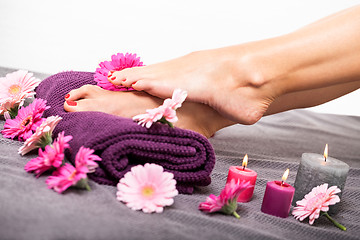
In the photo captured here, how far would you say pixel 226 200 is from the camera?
2.64ft

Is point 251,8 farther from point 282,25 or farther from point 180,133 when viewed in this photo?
point 180,133

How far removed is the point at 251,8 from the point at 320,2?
18.6 inches

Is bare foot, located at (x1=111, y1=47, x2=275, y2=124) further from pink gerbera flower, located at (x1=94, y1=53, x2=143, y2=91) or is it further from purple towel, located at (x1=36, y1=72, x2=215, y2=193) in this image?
purple towel, located at (x1=36, y1=72, x2=215, y2=193)

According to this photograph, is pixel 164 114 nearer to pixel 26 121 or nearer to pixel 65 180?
pixel 65 180

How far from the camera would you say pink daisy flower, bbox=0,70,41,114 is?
1.14 meters

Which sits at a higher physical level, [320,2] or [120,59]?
[320,2]

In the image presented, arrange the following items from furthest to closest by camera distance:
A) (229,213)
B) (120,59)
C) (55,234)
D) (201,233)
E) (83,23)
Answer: (83,23) < (120,59) < (229,213) < (201,233) < (55,234)

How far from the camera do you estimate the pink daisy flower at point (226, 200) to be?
2.60 ft

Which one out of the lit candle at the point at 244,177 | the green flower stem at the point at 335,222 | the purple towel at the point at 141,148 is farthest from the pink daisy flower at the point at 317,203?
the purple towel at the point at 141,148

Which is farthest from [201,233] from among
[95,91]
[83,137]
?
[95,91]

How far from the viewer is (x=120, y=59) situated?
128cm

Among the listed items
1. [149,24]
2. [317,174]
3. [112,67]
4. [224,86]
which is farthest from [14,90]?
[149,24]

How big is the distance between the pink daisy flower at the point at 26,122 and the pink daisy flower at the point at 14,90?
3.3 inches

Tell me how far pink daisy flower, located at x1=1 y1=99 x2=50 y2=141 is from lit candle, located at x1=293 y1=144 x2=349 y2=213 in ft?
2.03
